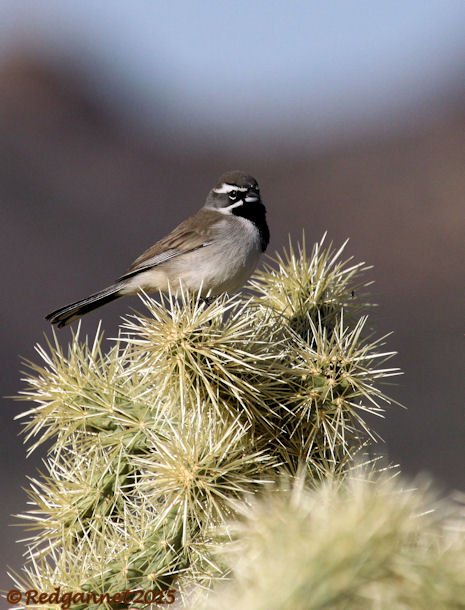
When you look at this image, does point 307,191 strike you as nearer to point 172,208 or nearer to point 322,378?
point 172,208

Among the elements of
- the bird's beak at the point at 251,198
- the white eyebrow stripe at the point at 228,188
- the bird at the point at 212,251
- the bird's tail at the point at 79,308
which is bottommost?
the bird's tail at the point at 79,308

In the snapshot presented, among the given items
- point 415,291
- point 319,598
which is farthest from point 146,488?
point 415,291

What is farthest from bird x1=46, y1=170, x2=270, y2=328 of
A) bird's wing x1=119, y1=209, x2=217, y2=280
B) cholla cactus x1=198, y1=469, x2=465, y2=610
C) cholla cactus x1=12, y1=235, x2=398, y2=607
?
cholla cactus x1=198, y1=469, x2=465, y2=610

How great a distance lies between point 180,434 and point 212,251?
293 centimetres

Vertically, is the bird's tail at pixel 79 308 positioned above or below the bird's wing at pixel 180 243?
below

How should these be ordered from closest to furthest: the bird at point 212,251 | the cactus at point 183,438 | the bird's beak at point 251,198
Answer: the cactus at point 183,438 < the bird at point 212,251 < the bird's beak at point 251,198

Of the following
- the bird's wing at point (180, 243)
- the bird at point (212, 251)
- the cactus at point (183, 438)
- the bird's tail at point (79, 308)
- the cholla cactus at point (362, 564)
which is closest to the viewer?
the cholla cactus at point (362, 564)

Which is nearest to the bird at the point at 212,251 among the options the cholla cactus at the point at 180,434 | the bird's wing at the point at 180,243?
the bird's wing at the point at 180,243

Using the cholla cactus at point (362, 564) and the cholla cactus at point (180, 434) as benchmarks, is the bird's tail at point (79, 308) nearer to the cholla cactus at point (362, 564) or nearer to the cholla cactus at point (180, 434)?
the cholla cactus at point (180, 434)

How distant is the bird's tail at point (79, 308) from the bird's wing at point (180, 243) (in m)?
0.26

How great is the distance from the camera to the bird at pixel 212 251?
575cm

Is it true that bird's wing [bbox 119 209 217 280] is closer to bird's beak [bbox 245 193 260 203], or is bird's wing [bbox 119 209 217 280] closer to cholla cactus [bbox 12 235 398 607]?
bird's beak [bbox 245 193 260 203]

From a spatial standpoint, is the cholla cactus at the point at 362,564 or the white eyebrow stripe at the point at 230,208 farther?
the white eyebrow stripe at the point at 230,208

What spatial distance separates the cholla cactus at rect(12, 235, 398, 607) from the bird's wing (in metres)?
2.34
